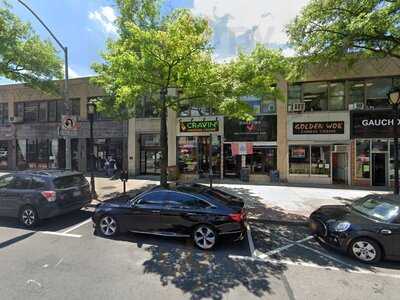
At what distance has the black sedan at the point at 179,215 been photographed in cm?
671

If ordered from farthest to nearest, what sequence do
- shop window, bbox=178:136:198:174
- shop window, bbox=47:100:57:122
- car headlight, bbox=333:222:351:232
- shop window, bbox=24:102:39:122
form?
shop window, bbox=24:102:39:122 < shop window, bbox=47:100:57:122 < shop window, bbox=178:136:198:174 < car headlight, bbox=333:222:351:232

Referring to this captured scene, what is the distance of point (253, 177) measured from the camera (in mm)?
18031

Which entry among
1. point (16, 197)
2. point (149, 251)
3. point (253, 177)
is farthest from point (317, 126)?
point (16, 197)

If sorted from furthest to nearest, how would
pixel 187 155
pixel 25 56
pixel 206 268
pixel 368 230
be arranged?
pixel 187 155 < pixel 25 56 < pixel 368 230 < pixel 206 268

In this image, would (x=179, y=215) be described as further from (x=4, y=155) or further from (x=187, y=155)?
(x=4, y=155)

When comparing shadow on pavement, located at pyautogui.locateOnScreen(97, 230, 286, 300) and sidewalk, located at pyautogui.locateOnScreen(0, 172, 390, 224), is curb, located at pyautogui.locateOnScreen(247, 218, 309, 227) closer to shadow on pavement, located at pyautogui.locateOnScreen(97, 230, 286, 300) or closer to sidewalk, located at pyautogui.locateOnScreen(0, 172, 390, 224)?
sidewalk, located at pyautogui.locateOnScreen(0, 172, 390, 224)

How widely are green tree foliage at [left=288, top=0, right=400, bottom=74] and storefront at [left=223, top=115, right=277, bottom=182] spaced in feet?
18.7

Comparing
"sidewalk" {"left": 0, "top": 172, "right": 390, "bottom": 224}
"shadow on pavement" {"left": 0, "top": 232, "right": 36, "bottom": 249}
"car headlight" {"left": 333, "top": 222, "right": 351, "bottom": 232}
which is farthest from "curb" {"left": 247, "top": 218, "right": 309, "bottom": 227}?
"shadow on pavement" {"left": 0, "top": 232, "right": 36, "bottom": 249}

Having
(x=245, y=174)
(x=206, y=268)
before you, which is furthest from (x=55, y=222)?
(x=245, y=174)

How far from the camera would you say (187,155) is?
19219mm

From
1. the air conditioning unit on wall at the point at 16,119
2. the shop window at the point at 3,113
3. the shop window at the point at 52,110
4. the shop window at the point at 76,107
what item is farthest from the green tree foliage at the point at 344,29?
the shop window at the point at 3,113

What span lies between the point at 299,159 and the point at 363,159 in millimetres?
3474

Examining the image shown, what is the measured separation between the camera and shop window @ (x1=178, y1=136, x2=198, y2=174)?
19031 mm

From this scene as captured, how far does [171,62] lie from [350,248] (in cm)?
763
